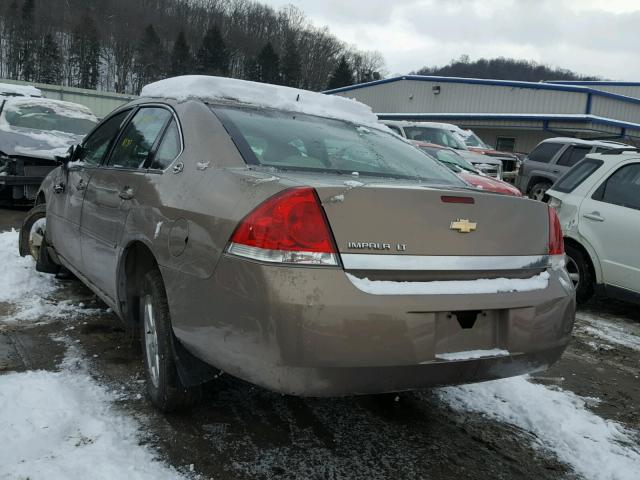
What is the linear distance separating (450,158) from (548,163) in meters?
4.10

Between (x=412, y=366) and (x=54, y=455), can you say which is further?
(x=54, y=455)

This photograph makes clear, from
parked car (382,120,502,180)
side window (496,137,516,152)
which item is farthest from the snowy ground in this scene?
side window (496,137,516,152)

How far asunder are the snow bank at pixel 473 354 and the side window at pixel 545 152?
12463 millimetres

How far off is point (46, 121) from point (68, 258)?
675 centimetres

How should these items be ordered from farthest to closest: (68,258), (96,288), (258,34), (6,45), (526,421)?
(258,34), (6,45), (68,258), (96,288), (526,421)

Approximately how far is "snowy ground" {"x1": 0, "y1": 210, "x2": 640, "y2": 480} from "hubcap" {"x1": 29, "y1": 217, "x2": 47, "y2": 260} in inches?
57.3

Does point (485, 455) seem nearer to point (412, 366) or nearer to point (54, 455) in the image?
point (412, 366)

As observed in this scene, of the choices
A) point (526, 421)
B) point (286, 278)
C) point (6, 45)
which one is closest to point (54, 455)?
point (286, 278)

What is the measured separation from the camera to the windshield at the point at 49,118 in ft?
32.2

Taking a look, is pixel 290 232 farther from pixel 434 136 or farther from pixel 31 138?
pixel 434 136

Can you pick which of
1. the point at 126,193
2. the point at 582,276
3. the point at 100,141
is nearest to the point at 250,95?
the point at 126,193

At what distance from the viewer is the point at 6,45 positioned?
252 ft

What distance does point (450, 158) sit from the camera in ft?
35.6

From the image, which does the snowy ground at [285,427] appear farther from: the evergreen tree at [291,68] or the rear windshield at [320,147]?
the evergreen tree at [291,68]
